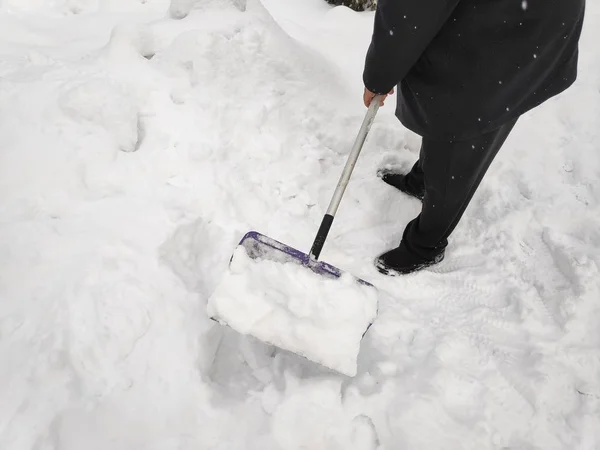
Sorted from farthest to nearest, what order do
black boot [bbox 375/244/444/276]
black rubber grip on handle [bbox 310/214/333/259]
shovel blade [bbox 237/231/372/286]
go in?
black boot [bbox 375/244/444/276] < black rubber grip on handle [bbox 310/214/333/259] < shovel blade [bbox 237/231/372/286]

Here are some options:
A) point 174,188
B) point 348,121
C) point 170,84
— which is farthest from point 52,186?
point 348,121

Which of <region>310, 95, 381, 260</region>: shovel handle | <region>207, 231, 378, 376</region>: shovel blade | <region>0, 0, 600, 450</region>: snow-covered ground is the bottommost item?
<region>0, 0, 600, 450</region>: snow-covered ground

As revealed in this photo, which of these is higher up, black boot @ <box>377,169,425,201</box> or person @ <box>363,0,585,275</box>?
person @ <box>363,0,585,275</box>

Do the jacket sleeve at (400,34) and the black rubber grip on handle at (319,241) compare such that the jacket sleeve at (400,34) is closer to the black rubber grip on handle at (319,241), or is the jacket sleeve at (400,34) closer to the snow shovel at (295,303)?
the snow shovel at (295,303)

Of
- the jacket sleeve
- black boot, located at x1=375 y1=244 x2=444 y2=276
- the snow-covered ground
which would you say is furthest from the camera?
black boot, located at x1=375 y1=244 x2=444 y2=276

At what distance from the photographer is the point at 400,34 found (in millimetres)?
1242

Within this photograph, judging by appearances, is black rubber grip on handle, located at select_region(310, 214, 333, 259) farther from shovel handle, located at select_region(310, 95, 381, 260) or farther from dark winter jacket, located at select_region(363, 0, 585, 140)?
dark winter jacket, located at select_region(363, 0, 585, 140)

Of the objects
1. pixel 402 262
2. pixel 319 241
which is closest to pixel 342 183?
pixel 319 241

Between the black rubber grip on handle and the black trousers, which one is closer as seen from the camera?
the black trousers

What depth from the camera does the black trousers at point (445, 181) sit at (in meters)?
1.60

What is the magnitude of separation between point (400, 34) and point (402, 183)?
1329mm

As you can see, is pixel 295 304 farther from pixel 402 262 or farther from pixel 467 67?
pixel 467 67

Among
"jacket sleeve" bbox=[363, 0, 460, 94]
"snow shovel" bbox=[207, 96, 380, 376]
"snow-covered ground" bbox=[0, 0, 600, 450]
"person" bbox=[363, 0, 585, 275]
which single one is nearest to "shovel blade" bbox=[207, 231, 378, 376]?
"snow shovel" bbox=[207, 96, 380, 376]

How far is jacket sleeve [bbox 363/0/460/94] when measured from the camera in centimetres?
117
